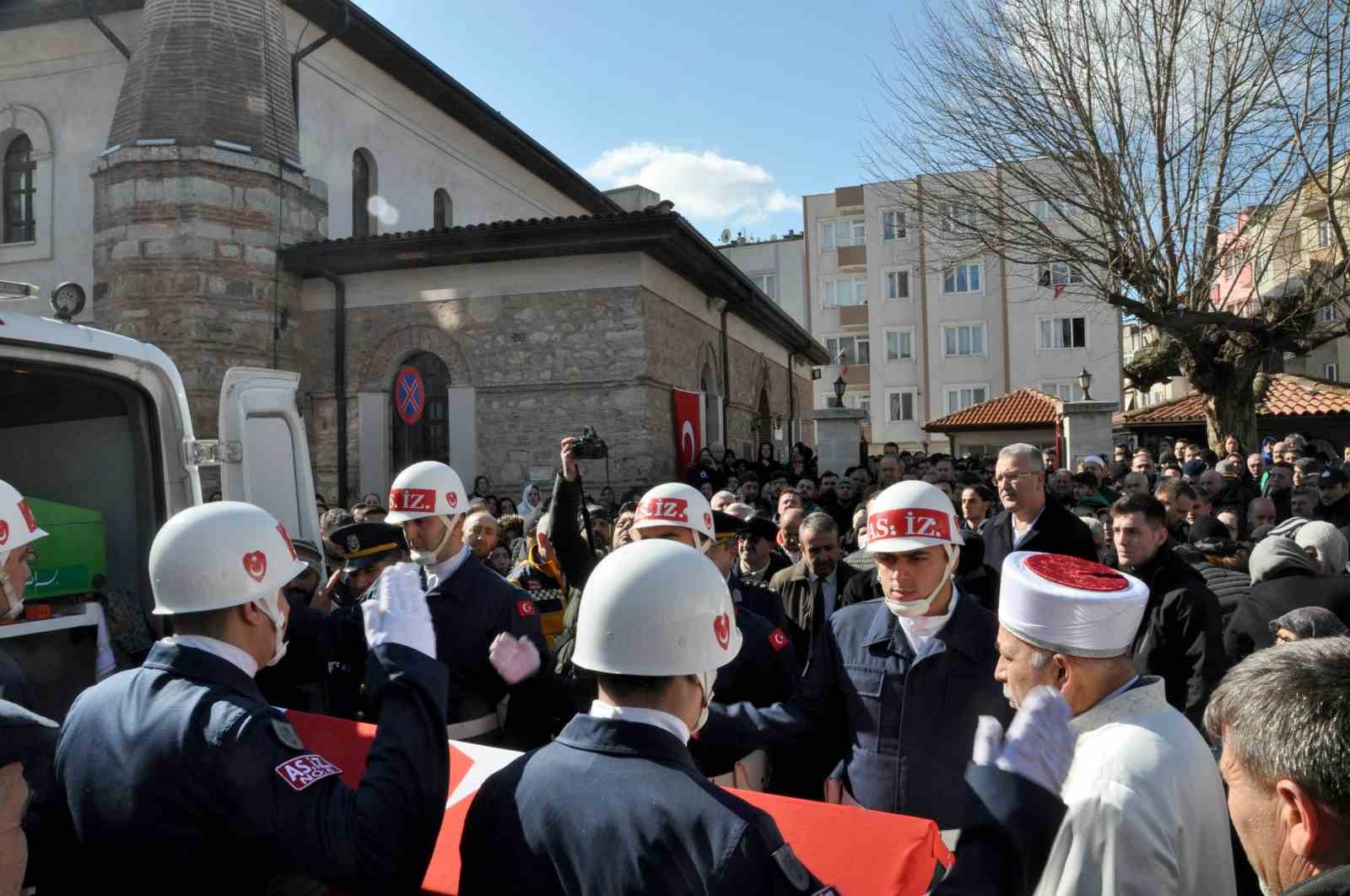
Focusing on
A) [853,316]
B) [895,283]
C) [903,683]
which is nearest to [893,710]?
[903,683]

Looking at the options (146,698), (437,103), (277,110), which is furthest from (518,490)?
(146,698)

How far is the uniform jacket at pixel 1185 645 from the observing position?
439cm

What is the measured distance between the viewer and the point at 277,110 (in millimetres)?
16266

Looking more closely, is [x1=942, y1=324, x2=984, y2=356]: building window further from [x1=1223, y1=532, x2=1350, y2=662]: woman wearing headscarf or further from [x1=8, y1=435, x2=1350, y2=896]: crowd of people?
[x1=8, y1=435, x2=1350, y2=896]: crowd of people

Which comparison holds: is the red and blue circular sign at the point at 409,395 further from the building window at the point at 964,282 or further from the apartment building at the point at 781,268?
the apartment building at the point at 781,268

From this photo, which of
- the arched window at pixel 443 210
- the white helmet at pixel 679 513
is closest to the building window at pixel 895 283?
the arched window at pixel 443 210

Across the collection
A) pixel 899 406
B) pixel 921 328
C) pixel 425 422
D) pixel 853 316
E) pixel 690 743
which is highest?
pixel 853 316

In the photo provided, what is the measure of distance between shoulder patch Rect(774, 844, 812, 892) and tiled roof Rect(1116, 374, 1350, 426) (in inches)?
1113

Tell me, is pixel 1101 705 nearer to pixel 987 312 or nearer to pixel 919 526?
pixel 919 526

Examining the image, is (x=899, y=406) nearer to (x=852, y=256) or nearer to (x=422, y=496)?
(x=852, y=256)

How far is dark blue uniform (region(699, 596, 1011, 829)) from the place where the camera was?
11.0ft

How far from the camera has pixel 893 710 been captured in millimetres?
3465

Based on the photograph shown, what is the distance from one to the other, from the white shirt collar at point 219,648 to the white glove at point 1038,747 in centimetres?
164

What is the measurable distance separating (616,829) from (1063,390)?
140 ft
